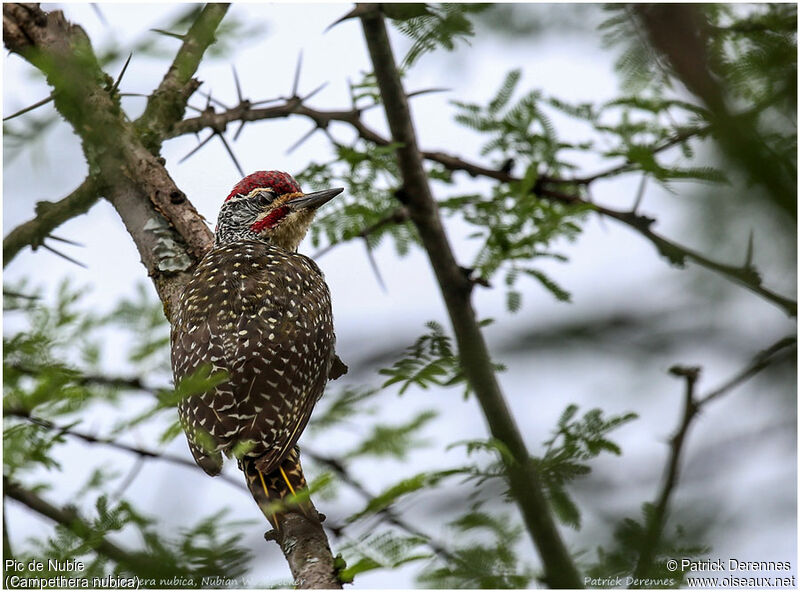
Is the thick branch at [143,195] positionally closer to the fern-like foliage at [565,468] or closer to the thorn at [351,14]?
the thorn at [351,14]

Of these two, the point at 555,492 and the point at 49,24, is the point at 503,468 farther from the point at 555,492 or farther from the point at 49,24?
the point at 49,24

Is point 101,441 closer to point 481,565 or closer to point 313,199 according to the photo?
point 481,565

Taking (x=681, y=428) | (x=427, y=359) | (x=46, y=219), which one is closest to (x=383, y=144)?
(x=46, y=219)

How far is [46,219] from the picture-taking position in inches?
178

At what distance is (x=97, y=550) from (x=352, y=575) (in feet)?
3.00

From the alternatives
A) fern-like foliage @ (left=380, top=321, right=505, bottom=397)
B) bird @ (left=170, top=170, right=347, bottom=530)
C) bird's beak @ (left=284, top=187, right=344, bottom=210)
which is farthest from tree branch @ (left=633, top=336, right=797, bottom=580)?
bird's beak @ (left=284, top=187, right=344, bottom=210)

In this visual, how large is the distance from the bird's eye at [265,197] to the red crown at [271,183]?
4 cm

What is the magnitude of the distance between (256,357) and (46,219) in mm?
1431

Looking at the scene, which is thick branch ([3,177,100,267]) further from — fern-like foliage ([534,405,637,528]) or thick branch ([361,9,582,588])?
fern-like foliage ([534,405,637,528])

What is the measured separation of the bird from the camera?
388cm

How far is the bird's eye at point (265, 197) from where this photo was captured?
5.95 meters

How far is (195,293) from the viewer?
444 centimetres

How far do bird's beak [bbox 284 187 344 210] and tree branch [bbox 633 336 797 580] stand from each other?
3.74 m

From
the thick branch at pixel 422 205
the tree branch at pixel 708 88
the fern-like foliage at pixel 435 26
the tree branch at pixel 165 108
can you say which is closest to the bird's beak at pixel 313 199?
the thick branch at pixel 422 205
